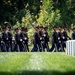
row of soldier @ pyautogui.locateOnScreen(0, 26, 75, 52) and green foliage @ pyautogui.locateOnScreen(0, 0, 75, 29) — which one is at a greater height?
green foliage @ pyautogui.locateOnScreen(0, 0, 75, 29)

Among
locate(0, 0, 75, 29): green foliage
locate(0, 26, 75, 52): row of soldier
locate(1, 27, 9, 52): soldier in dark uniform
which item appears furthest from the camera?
locate(0, 0, 75, 29): green foliage

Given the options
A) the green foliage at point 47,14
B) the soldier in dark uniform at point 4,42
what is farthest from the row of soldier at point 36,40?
the green foliage at point 47,14

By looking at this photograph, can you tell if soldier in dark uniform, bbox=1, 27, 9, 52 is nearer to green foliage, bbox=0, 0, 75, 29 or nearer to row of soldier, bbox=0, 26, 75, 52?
row of soldier, bbox=0, 26, 75, 52

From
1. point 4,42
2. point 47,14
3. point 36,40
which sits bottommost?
point 4,42

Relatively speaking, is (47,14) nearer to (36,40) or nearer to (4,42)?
(4,42)

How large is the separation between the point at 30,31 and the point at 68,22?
889 centimetres

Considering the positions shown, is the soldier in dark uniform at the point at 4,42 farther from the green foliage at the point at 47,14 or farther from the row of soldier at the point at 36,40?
the green foliage at the point at 47,14

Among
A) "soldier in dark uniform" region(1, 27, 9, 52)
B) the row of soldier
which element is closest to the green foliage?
"soldier in dark uniform" region(1, 27, 9, 52)

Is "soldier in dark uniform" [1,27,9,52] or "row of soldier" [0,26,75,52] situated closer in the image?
"row of soldier" [0,26,75,52]

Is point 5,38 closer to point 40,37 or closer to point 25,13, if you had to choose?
point 40,37

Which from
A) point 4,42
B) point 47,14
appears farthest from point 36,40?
point 47,14

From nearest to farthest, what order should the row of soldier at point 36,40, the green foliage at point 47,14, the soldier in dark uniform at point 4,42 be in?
the row of soldier at point 36,40, the soldier in dark uniform at point 4,42, the green foliage at point 47,14

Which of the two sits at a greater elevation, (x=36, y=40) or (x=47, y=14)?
(x=47, y=14)

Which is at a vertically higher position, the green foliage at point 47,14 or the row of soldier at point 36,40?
the green foliage at point 47,14
